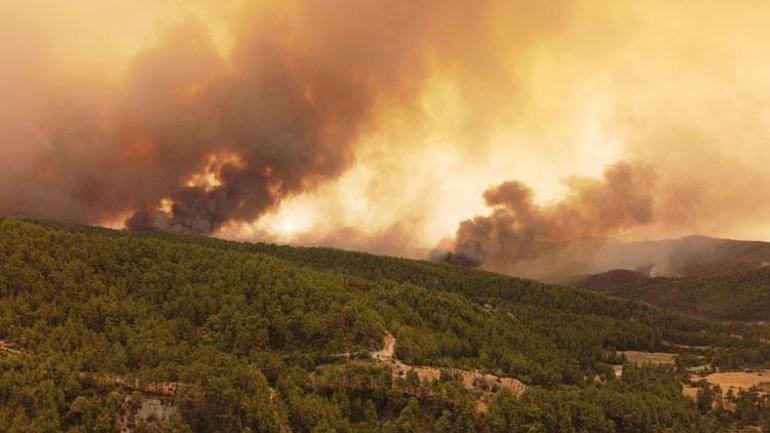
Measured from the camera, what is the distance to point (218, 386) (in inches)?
5566

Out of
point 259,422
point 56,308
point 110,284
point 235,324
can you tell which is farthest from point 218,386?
point 110,284

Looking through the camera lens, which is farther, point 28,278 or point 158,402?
point 28,278

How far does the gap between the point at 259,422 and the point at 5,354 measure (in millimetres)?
60832

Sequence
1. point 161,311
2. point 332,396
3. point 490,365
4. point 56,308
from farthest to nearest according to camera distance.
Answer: point 490,365 < point 161,311 < point 56,308 < point 332,396

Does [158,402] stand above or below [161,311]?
below

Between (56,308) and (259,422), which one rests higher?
(56,308)

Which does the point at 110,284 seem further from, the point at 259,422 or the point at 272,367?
the point at 259,422

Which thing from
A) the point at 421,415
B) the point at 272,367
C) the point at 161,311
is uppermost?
the point at 161,311

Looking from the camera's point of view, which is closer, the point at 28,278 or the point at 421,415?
the point at 421,415

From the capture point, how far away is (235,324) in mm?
185250

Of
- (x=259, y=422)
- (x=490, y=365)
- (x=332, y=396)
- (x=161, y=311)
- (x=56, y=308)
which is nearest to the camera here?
(x=259, y=422)

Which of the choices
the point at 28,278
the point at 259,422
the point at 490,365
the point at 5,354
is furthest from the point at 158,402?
the point at 490,365

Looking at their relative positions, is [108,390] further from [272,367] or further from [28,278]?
[28,278]

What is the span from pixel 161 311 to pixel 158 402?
158 ft
